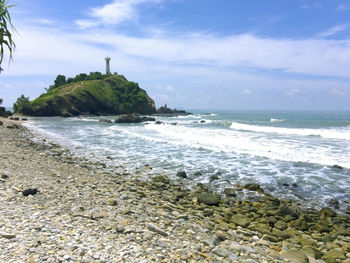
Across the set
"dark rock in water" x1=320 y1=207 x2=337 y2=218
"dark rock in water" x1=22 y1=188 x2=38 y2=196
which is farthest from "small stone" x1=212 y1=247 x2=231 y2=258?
"dark rock in water" x1=22 y1=188 x2=38 y2=196

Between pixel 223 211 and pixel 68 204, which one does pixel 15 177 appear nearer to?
pixel 68 204

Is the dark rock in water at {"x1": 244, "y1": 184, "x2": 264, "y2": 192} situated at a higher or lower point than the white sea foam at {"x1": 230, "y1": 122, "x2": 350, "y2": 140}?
lower

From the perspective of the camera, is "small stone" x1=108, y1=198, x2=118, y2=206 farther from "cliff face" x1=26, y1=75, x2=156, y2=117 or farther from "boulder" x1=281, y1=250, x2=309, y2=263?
"cliff face" x1=26, y1=75, x2=156, y2=117

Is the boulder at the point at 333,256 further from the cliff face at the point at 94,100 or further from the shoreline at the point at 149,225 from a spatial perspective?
the cliff face at the point at 94,100

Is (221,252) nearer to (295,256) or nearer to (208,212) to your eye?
(295,256)

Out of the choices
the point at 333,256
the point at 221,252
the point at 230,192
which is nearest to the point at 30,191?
the point at 221,252

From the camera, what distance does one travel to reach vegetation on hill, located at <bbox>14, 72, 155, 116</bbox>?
8606 cm

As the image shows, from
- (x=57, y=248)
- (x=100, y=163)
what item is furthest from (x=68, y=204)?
(x=100, y=163)

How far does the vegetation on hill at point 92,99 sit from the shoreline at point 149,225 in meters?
83.0

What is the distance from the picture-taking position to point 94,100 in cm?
10050

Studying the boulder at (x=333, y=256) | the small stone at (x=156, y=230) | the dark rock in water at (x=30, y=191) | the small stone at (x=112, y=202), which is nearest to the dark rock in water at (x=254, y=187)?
the boulder at (x=333, y=256)

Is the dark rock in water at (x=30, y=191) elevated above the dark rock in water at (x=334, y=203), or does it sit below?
above

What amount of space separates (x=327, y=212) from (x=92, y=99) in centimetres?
9943

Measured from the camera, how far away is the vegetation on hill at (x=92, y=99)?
86062 mm
